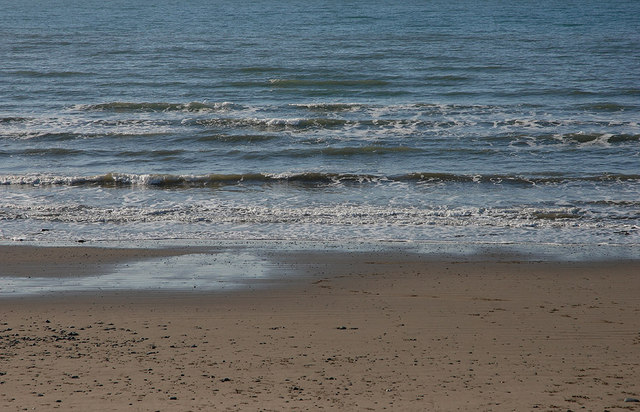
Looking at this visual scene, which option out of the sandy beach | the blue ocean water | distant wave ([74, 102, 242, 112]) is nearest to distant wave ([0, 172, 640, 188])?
the blue ocean water

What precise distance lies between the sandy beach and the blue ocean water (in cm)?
199

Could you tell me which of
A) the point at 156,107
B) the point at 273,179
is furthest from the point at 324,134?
the point at 156,107

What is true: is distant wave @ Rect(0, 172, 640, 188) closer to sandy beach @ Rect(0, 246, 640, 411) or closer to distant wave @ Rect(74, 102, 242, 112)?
sandy beach @ Rect(0, 246, 640, 411)

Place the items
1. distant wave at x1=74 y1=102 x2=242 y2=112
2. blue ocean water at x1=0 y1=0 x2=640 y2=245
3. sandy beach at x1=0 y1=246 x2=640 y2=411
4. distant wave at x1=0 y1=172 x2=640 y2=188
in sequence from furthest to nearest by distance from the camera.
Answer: distant wave at x1=74 y1=102 x2=242 y2=112 → distant wave at x1=0 y1=172 x2=640 y2=188 → blue ocean water at x1=0 y1=0 x2=640 y2=245 → sandy beach at x1=0 y1=246 x2=640 y2=411

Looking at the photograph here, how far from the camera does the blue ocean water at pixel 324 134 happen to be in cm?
1109

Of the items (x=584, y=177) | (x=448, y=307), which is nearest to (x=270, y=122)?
(x=584, y=177)

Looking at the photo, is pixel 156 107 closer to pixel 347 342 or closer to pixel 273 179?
→ pixel 273 179

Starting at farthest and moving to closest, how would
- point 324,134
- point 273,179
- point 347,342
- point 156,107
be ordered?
point 156,107 → point 324,134 → point 273,179 → point 347,342

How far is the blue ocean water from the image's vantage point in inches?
436

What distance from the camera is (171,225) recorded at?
10812 millimetres

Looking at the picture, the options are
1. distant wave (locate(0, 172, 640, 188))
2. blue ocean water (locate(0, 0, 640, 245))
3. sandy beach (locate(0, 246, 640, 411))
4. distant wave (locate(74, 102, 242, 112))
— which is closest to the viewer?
sandy beach (locate(0, 246, 640, 411))

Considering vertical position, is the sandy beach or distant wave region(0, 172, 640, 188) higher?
the sandy beach

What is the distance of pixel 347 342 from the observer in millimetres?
6234

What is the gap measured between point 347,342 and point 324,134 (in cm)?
1237
